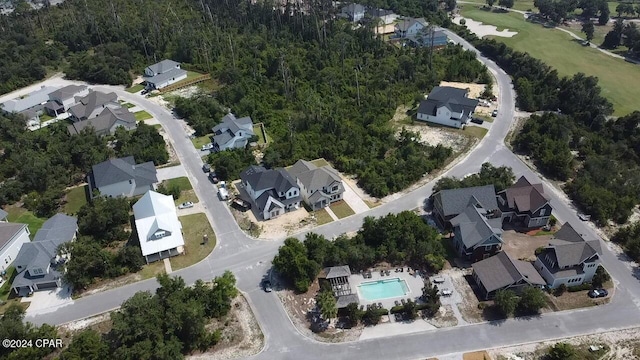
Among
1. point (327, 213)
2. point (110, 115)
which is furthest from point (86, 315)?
point (110, 115)

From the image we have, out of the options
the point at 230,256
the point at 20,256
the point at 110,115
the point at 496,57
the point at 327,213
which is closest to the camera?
the point at 20,256

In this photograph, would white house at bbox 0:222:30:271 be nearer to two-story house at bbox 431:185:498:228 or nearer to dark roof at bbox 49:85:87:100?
dark roof at bbox 49:85:87:100

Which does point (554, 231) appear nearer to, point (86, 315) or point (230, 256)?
point (230, 256)

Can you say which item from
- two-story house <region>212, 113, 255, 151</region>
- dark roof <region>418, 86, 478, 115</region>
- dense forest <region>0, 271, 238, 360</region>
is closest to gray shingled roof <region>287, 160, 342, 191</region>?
two-story house <region>212, 113, 255, 151</region>

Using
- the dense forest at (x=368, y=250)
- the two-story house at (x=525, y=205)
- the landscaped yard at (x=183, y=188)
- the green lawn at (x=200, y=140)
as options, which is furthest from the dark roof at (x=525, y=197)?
the green lawn at (x=200, y=140)

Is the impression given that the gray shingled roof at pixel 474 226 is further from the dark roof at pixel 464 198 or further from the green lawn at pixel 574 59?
the green lawn at pixel 574 59
